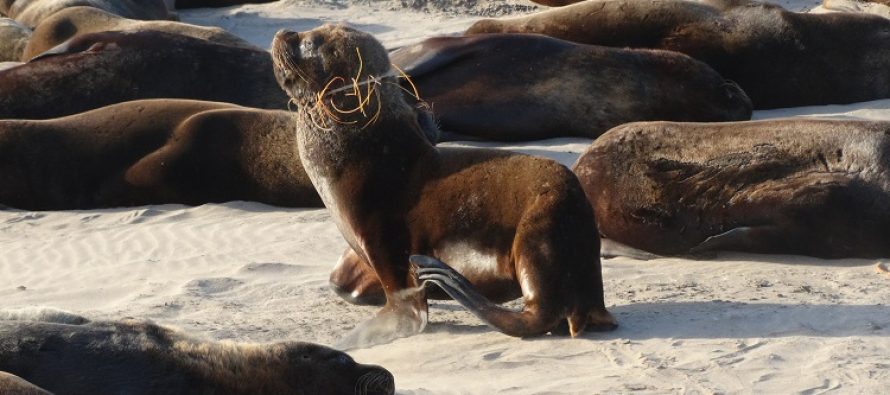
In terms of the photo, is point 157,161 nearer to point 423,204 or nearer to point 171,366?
point 423,204

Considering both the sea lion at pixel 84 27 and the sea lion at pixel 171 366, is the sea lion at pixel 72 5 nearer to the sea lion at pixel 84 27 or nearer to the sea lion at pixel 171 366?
the sea lion at pixel 84 27

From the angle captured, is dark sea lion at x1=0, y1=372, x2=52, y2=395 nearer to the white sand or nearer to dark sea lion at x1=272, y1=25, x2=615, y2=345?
the white sand

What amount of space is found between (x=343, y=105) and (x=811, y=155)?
2201 millimetres

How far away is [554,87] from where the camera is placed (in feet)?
32.8

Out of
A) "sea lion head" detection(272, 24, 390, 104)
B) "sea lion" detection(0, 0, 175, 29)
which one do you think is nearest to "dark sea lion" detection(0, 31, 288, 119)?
"sea lion" detection(0, 0, 175, 29)

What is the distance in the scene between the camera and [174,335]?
4.32 metres

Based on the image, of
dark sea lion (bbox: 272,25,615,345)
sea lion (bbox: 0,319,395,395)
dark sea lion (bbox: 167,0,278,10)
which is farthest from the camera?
dark sea lion (bbox: 167,0,278,10)

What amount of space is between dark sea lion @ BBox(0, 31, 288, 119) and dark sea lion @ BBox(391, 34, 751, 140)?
1.13 meters

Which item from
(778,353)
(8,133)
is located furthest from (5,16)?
(778,353)

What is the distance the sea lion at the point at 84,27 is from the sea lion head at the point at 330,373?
801 centimetres

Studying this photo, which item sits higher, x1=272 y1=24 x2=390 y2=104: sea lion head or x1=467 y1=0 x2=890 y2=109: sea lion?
x1=272 y1=24 x2=390 y2=104: sea lion head

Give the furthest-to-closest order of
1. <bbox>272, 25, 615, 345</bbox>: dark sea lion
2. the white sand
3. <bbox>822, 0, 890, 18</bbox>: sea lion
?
1. <bbox>822, 0, 890, 18</bbox>: sea lion
2. <bbox>272, 25, 615, 345</bbox>: dark sea lion
3. the white sand

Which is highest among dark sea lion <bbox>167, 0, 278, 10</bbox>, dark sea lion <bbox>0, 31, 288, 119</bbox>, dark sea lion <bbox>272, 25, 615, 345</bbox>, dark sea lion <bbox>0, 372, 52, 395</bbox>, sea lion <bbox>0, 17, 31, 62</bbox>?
dark sea lion <bbox>0, 372, 52, 395</bbox>

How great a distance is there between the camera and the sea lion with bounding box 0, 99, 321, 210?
896 centimetres
